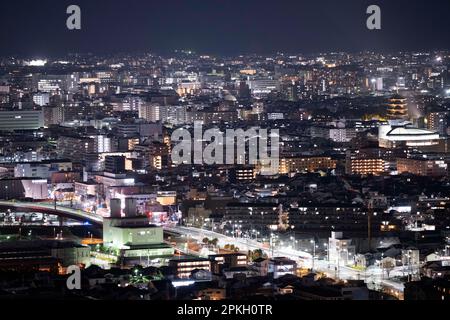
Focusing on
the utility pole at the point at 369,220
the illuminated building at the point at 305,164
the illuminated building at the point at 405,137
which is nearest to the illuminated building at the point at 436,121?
the illuminated building at the point at 405,137

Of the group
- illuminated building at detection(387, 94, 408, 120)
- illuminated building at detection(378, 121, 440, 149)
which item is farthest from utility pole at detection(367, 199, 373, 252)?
illuminated building at detection(387, 94, 408, 120)

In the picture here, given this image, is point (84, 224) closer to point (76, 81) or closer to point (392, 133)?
point (392, 133)

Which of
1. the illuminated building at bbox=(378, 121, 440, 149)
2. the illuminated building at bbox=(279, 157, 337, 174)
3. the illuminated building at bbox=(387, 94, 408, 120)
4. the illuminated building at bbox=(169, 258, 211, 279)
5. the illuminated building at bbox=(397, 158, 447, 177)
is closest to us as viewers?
the illuminated building at bbox=(169, 258, 211, 279)

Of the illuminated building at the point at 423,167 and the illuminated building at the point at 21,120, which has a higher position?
the illuminated building at the point at 21,120

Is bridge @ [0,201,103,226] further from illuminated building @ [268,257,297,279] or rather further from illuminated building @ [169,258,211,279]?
illuminated building @ [268,257,297,279]

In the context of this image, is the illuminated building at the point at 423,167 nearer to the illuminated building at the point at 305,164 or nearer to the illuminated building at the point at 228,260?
the illuminated building at the point at 305,164
